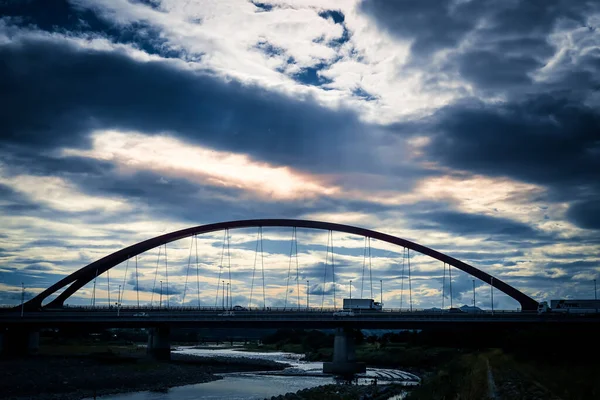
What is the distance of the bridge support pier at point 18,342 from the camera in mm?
102938

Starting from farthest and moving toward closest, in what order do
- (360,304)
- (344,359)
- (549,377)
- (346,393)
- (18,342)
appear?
(360,304)
(18,342)
(344,359)
(346,393)
(549,377)

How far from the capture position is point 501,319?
3612 inches

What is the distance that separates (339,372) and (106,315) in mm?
42191

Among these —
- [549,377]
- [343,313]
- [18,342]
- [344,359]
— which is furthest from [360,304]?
[549,377]

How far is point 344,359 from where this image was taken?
9494cm

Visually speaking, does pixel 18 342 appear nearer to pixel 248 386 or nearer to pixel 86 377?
pixel 86 377

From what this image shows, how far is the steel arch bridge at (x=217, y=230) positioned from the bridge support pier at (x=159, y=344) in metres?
16.6

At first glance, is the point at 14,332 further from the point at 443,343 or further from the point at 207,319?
the point at 443,343

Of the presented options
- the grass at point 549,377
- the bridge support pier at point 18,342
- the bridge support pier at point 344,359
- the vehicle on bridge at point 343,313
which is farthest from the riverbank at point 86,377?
the grass at point 549,377

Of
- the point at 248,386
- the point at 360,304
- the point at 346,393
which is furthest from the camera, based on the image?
the point at 360,304

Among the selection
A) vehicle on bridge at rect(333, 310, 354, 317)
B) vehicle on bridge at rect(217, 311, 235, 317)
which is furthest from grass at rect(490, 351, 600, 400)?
vehicle on bridge at rect(217, 311, 235, 317)

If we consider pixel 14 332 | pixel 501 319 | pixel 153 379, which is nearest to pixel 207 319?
pixel 153 379

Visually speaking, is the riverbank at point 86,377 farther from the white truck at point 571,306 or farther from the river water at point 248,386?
the white truck at point 571,306

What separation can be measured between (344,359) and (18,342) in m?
56.3
